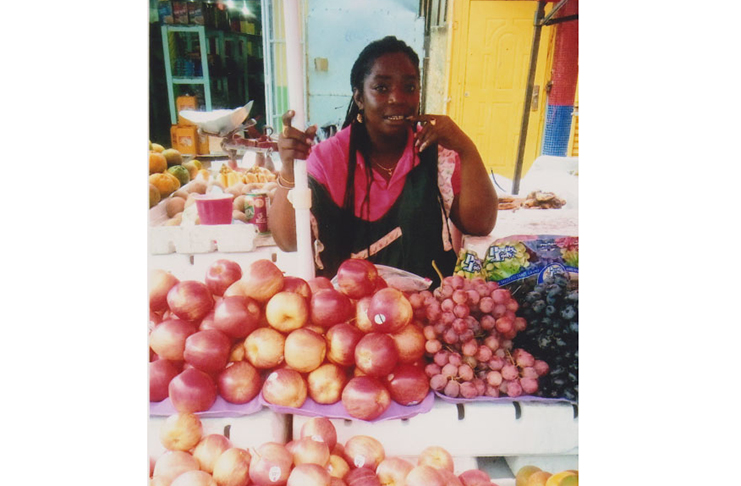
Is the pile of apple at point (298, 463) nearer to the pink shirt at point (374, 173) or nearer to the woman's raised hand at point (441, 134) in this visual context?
the pink shirt at point (374, 173)

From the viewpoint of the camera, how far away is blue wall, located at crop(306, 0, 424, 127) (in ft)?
5.24

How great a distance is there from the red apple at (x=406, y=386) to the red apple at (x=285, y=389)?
0.29 metres

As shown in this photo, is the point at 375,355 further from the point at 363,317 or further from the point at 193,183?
the point at 193,183

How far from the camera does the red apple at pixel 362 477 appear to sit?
146cm

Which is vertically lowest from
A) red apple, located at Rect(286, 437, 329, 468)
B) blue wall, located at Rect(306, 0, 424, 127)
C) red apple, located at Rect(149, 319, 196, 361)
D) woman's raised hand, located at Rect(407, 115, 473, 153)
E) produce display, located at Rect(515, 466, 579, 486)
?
produce display, located at Rect(515, 466, 579, 486)

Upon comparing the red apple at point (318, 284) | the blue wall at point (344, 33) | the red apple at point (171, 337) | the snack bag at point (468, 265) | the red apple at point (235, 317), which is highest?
the blue wall at point (344, 33)

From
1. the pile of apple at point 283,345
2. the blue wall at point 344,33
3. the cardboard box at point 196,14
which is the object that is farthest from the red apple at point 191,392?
the cardboard box at point 196,14

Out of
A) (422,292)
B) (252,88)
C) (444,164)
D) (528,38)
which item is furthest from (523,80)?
(252,88)

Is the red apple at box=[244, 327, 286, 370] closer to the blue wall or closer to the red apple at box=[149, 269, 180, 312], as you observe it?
the red apple at box=[149, 269, 180, 312]

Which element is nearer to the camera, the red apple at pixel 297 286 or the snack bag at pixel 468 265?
the red apple at pixel 297 286

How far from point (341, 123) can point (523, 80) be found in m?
0.68

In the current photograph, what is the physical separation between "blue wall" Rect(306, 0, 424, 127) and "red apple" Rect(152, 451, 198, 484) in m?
1.20

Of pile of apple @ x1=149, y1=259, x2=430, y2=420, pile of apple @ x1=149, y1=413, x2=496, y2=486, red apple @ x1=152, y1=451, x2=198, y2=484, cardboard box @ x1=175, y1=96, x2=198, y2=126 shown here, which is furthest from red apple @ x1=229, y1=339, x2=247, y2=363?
cardboard box @ x1=175, y1=96, x2=198, y2=126

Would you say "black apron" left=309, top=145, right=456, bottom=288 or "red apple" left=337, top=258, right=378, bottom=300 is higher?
"black apron" left=309, top=145, right=456, bottom=288
